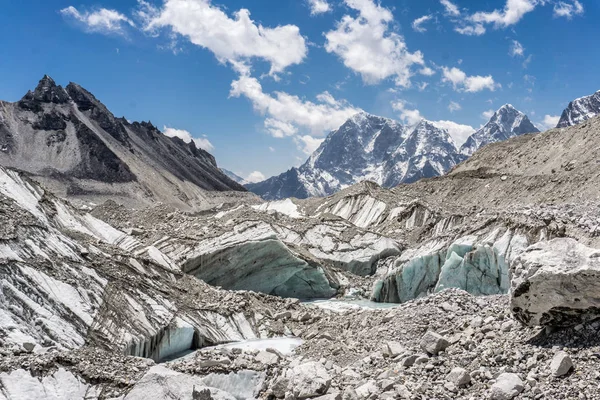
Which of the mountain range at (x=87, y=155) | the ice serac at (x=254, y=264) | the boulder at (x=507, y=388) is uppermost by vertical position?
the mountain range at (x=87, y=155)

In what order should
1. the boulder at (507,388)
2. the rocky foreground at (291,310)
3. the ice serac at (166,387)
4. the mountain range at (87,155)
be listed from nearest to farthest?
the boulder at (507,388)
the ice serac at (166,387)
the rocky foreground at (291,310)
the mountain range at (87,155)

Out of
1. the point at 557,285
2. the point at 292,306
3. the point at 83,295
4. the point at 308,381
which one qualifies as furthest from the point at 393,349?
the point at 292,306

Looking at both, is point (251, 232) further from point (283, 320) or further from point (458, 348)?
point (458, 348)

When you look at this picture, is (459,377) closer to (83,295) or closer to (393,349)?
(393,349)

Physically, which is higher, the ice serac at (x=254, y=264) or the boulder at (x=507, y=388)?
the ice serac at (x=254, y=264)

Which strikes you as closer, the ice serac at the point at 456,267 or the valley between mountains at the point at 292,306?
the valley between mountains at the point at 292,306

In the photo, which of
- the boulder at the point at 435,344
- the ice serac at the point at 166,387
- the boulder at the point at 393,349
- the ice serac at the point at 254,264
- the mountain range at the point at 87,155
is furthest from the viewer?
the mountain range at the point at 87,155

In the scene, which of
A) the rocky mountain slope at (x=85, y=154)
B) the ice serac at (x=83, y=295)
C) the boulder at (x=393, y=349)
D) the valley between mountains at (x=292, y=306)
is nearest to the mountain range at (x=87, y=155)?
the rocky mountain slope at (x=85, y=154)

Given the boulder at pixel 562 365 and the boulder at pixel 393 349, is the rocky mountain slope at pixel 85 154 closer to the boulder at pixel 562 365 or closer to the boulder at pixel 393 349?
the boulder at pixel 393 349
